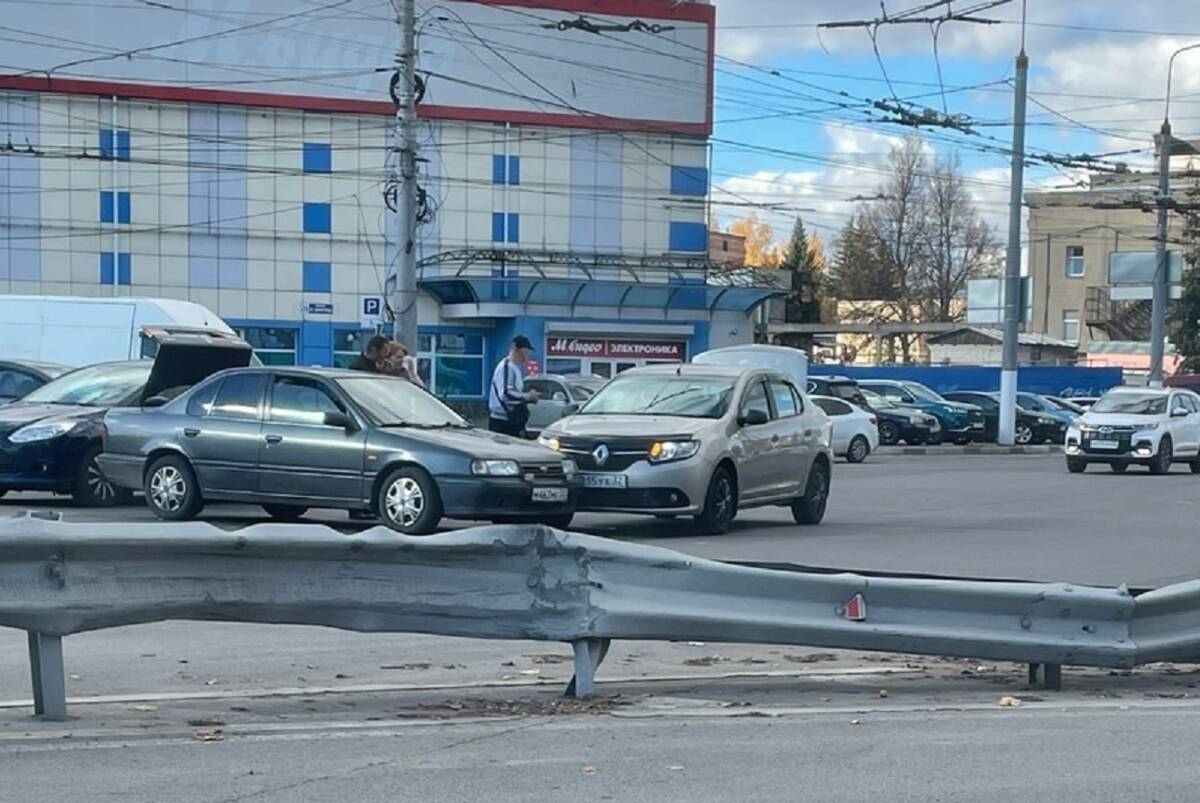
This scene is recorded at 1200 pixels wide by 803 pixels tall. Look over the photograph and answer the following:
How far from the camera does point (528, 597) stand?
7.68 meters

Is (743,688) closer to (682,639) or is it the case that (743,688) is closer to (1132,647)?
(682,639)

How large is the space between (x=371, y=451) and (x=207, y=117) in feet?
124

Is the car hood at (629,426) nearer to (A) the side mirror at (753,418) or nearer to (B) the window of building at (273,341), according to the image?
(A) the side mirror at (753,418)

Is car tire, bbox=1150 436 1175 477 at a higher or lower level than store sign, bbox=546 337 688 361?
lower

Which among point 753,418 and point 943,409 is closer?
point 753,418

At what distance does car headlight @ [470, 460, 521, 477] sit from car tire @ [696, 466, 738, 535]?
2.03 metres

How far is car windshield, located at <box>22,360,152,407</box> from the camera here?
55.8 ft

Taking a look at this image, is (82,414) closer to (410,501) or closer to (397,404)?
(397,404)

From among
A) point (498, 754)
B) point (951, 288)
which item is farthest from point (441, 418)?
point (951, 288)

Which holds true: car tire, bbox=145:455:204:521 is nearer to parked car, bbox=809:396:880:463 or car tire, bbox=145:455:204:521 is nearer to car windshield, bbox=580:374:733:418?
car windshield, bbox=580:374:733:418

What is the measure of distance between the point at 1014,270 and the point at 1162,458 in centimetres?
1132

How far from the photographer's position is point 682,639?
7.92 metres

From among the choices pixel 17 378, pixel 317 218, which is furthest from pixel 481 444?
pixel 317 218

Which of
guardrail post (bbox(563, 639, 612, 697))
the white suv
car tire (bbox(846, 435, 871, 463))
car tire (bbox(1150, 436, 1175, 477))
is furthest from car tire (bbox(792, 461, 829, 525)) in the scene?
car tire (bbox(846, 435, 871, 463))
